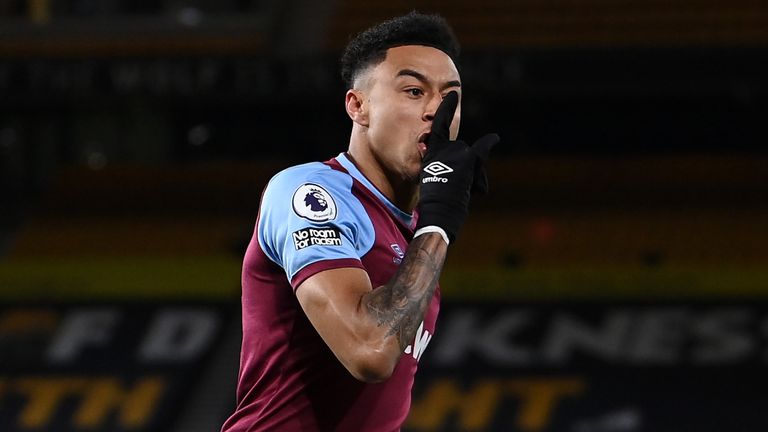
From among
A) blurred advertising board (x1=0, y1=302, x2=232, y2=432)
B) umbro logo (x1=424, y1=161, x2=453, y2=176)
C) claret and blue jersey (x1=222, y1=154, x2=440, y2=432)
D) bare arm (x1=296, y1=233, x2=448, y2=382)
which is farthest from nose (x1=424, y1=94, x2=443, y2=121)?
Answer: blurred advertising board (x1=0, y1=302, x2=232, y2=432)

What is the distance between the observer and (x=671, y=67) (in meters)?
15.3

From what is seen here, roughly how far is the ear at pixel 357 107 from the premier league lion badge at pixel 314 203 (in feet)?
1.22

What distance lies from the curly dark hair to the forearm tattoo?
56 centimetres

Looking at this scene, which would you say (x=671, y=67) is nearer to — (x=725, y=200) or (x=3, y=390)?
(x=725, y=200)

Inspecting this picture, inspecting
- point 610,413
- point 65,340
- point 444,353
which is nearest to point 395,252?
point 610,413

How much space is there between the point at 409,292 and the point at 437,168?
1.08 ft

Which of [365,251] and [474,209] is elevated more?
[365,251]

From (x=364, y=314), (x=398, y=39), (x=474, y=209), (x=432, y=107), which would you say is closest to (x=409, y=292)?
(x=364, y=314)

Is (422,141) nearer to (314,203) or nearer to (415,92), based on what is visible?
(415,92)

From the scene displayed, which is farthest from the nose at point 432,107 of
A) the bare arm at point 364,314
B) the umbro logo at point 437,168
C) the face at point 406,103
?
the bare arm at point 364,314

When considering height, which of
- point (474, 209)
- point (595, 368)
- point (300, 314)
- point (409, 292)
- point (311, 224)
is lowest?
point (595, 368)

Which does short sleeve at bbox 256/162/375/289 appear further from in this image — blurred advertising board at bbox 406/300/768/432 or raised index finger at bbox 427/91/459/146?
blurred advertising board at bbox 406/300/768/432

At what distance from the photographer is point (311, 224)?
278 cm

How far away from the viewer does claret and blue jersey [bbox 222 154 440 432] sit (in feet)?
9.20
